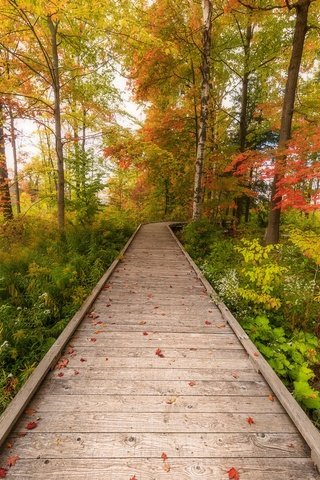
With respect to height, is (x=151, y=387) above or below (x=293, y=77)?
below

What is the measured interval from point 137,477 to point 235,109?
18.1 metres

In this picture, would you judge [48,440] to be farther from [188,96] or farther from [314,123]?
[188,96]

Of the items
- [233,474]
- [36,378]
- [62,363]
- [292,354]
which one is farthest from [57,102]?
[233,474]

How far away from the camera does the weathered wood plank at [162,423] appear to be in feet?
7.40

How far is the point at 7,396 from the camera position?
9.09ft

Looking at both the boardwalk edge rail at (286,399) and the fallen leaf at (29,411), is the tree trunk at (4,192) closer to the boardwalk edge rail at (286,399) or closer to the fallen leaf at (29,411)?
the fallen leaf at (29,411)

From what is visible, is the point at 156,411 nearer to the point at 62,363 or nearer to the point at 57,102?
the point at 62,363

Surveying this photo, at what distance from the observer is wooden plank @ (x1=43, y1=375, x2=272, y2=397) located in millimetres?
2709

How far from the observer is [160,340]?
12.2 ft

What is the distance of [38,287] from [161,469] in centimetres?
414

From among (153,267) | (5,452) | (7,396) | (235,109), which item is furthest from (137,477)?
(235,109)

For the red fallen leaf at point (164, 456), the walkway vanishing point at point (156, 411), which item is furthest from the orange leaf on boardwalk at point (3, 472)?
the red fallen leaf at point (164, 456)

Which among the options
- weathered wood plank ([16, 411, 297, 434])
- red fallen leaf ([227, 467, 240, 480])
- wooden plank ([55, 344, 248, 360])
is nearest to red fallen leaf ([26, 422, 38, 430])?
weathered wood plank ([16, 411, 297, 434])

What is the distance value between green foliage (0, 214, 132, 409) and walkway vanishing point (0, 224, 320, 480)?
1.53 ft
